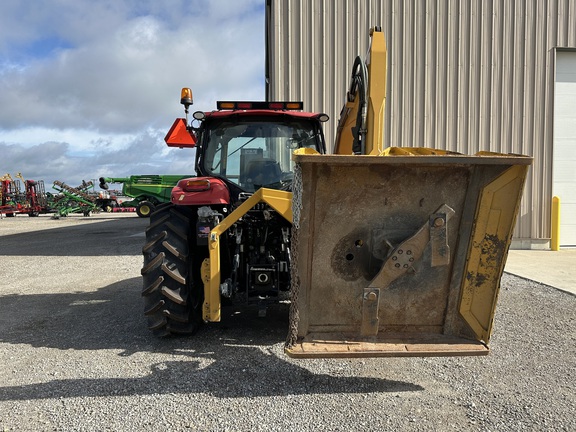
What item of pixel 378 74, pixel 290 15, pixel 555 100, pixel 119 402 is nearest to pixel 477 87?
pixel 555 100

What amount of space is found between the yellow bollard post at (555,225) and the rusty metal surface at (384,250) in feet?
25.7

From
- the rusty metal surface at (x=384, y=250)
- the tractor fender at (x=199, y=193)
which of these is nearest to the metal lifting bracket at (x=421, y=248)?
the rusty metal surface at (x=384, y=250)

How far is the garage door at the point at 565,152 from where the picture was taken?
934 centimetres

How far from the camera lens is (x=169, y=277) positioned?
332 cm

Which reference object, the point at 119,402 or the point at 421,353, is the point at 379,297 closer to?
the point at 421,353

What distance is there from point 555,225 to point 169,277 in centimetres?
895

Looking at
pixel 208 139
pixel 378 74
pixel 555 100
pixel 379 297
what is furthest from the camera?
pixel 555 100

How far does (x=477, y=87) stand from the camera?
8961 mm

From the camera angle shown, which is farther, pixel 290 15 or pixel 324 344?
pixel 290 15

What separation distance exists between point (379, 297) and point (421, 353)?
1.35ft

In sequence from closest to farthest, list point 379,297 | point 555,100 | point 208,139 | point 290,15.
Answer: point 379,297, point 208,139, point 290,15, point 555,100

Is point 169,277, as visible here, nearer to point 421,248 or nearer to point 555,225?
point 421,248

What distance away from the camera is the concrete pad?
20.0 ft

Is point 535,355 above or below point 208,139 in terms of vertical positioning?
below
